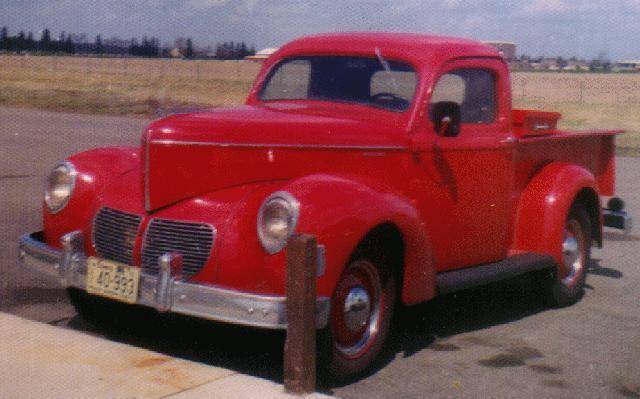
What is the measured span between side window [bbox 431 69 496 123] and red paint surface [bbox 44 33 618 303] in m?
0.07

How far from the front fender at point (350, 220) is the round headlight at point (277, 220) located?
0.16ft

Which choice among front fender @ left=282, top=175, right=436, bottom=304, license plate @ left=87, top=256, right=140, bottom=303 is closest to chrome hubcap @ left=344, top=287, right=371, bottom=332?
front fender @ left=282, top=175, right=436, bottom=304

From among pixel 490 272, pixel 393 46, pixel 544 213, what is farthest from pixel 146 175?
pixel 544 213

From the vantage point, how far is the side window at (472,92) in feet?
21.7

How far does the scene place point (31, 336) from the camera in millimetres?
5566

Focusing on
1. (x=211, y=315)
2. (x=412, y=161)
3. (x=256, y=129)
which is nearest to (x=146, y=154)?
(x=256, y=129)

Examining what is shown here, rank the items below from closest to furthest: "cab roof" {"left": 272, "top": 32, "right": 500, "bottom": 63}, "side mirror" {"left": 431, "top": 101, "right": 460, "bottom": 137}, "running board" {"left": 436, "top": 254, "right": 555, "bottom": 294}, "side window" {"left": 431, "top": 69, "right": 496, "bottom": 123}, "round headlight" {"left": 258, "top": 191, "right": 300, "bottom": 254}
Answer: "round headlight" {"left": 258, "top": 191, "right": 300, "bottom": 254} → "running board" {"left": 436, "top": 254, "right": 555, "bottom": 294} → "side mirror" {"left": 431, "top": 101, "right": 460, "bottom": 137} → "cab roof" {"left": 272, "top": 32, "right": 500, "bottom": 63} → "side window" {"left": 431, "top": 69, "right": 496, "bottom": 123}

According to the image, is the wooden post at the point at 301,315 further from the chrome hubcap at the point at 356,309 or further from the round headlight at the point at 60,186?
the round headlight at the point at 60,186

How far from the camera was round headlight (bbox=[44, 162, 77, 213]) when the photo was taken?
5961 millimetres

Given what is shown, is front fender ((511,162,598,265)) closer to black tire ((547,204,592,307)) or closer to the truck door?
the truck door

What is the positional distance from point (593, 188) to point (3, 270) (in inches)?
187

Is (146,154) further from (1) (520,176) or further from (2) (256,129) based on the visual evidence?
(1) (520,176)

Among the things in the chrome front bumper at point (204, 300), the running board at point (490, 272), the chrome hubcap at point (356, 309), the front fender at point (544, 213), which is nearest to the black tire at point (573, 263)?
the front fender at point (544, 213)

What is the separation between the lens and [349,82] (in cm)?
650
